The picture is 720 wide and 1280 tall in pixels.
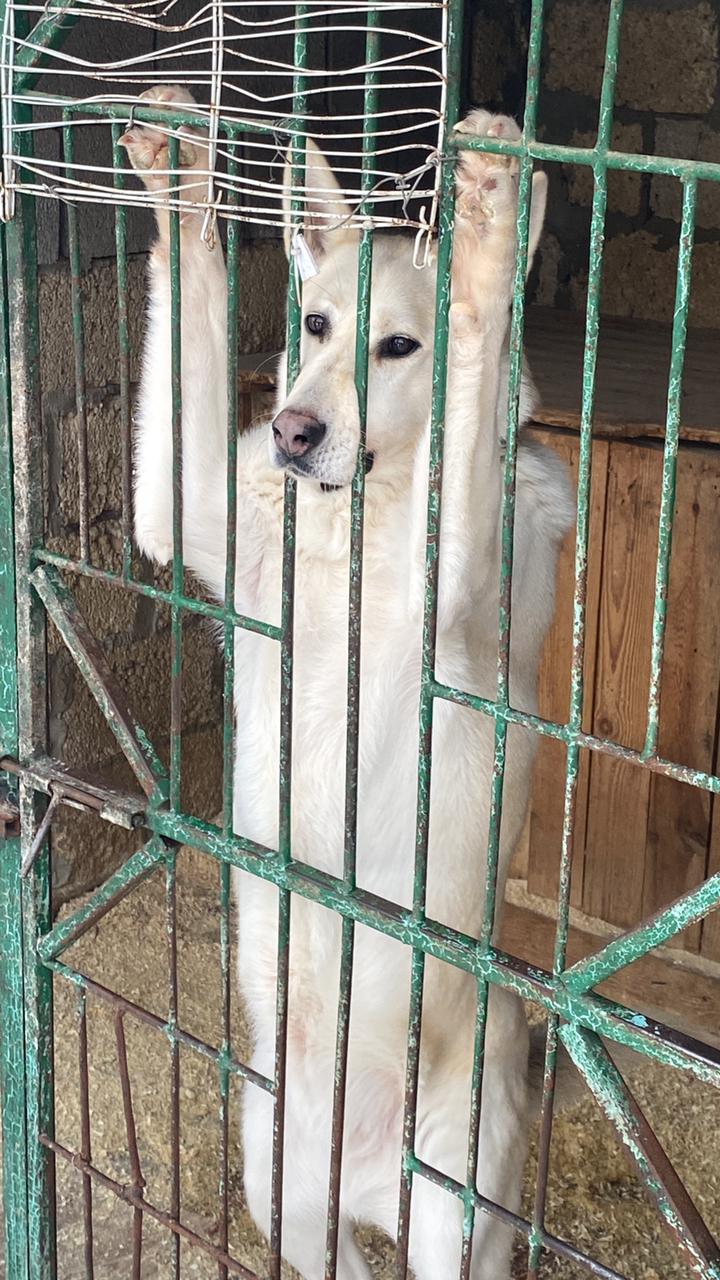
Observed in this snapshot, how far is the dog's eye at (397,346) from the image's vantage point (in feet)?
7.45

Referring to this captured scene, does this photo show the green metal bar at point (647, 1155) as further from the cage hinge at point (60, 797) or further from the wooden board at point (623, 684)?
the wooden board at point (623, 684)

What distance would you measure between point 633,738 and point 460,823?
1.51m

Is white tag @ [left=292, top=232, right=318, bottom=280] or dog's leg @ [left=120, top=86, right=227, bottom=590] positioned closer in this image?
white tag @ [left=292, top=232, right=318, bottom=280]

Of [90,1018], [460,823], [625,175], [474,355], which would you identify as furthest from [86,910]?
[625,175]

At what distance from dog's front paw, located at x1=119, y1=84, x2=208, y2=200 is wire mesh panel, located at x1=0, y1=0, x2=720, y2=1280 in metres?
0.01

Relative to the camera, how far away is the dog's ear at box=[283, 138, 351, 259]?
1518 mm

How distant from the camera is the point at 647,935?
1.33m

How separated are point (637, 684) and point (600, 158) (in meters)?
2.41

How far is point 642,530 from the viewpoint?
3.45 m

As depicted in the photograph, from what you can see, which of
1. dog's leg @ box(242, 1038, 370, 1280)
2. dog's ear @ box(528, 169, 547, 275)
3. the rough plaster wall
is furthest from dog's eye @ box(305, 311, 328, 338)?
the rough plaster wall

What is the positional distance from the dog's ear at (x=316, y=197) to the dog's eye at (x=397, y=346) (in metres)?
0.22

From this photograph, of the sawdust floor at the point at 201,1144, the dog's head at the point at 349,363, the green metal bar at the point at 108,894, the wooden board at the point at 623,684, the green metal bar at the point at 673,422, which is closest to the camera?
the green metal bar at the point at 673,422

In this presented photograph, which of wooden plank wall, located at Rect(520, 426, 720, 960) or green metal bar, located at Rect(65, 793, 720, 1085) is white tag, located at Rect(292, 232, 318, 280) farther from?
wooden plank wall, located at Rect(520, 426, 720, 960)

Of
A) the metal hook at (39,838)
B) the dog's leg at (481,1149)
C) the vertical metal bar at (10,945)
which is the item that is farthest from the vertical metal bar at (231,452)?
the dog's leg at (481,1149)
